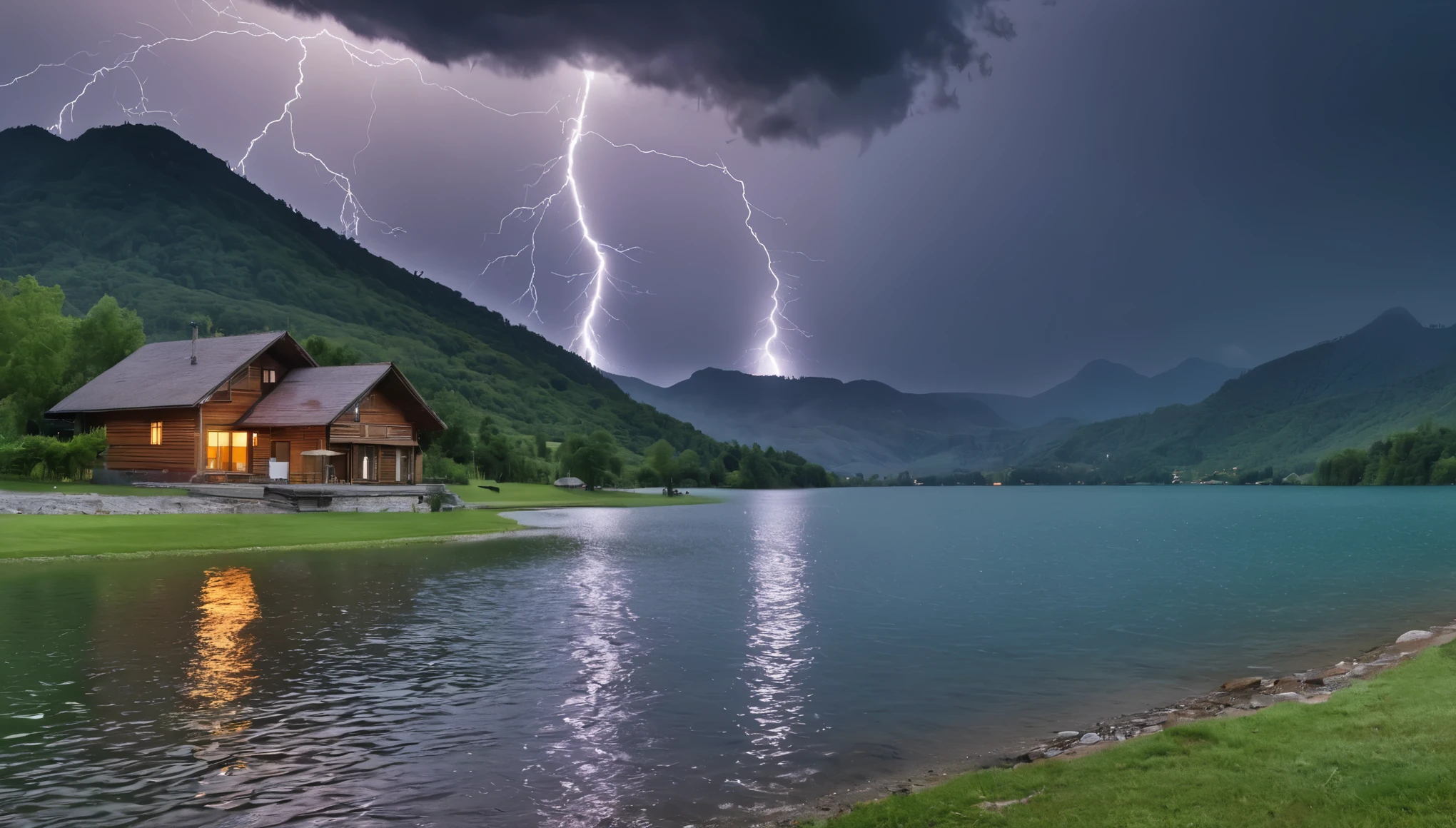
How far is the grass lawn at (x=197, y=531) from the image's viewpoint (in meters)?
37.8

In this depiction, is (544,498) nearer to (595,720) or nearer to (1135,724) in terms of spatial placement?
(595,720)

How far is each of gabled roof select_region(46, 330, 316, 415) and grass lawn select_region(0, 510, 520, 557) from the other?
646 inches

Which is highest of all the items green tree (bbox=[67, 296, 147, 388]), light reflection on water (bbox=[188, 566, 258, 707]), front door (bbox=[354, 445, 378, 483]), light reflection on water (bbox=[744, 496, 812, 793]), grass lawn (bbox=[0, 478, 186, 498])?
green tree (bbox=[67, 296, 147, 388])

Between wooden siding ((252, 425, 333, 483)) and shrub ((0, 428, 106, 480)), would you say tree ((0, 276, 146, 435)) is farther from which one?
wooden siding ((252, 425, 333, 483))

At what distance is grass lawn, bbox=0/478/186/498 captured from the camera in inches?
1951

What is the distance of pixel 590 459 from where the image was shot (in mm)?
145000

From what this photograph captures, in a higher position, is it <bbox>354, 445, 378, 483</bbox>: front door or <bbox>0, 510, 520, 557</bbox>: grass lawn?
<bbox>354, 445, 378, 483</bbox>: front door

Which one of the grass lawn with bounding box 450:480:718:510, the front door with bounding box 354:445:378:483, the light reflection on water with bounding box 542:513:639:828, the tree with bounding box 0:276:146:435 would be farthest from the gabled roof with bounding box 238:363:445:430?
the light reflection on water with bounding box 542:513:639:828

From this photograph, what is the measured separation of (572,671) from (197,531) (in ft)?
118

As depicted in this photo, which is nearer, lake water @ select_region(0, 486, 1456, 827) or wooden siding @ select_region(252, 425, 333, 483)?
lake water @ select_region(0, 486, 1456, 827)

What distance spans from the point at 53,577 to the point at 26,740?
22.5 m

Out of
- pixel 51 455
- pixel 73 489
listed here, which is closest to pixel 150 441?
pixel 51 455

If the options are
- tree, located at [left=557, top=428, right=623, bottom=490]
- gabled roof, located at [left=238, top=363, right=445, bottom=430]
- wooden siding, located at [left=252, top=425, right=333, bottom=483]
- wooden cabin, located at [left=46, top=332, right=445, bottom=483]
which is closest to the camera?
wooden cabin, located at [left=46, top=332, right=445, bottom=483]

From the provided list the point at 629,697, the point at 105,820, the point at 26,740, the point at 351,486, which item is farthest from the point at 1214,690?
the point at 351,486
